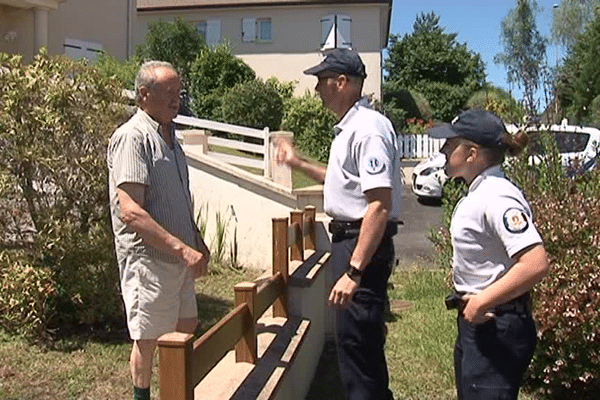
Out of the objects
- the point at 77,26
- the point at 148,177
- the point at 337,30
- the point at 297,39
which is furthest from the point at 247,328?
the point at 297,39

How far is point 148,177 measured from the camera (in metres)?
3.56

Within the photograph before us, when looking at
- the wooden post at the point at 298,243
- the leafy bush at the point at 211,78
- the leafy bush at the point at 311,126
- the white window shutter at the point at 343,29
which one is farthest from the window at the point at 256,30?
the wooden post at the point at 298,243

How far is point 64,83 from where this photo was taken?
591 centimetres

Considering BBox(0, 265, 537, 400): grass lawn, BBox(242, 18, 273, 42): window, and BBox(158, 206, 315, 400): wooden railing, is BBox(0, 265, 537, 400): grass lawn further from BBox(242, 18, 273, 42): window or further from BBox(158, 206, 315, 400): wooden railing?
BBox(242, 18, 273, 42): window

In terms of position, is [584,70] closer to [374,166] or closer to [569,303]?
[569,303]

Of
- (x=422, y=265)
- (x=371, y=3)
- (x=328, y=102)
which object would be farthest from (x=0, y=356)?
(x=371, y=3)

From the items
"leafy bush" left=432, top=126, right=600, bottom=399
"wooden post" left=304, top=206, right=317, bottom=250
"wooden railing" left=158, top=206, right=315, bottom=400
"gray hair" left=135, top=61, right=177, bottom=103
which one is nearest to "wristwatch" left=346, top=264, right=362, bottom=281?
"wooden railing" left=158, top=206, right=315, bottom=400

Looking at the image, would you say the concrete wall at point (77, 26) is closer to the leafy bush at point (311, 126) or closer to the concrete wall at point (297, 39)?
the leafy bush at point (311, 126)

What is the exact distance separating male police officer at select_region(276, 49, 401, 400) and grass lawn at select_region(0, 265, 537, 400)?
1.58 m

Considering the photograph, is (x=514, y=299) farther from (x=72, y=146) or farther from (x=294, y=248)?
(x=72, y=146)

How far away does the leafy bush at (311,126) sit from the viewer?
57.6ft

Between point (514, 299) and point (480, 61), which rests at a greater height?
point (480, 61)

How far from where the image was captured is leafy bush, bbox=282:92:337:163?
691 inches

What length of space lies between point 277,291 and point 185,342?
2284mm
